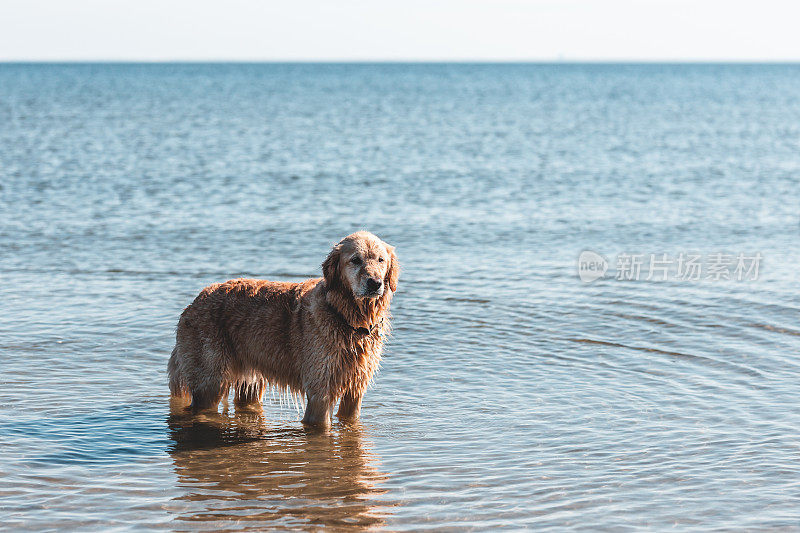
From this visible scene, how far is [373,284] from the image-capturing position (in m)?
7.80

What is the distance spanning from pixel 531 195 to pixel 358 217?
19.8 ft

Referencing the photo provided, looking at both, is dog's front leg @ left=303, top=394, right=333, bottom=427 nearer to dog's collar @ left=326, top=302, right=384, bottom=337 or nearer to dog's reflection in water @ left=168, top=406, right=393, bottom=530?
dog's reflection in water @ left=168, top=406, right=393, bottom=530

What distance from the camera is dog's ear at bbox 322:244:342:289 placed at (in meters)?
8.01

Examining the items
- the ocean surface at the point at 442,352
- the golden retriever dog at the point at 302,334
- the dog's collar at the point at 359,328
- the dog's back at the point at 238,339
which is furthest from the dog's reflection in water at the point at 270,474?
the dog's collar at the point at 359,328

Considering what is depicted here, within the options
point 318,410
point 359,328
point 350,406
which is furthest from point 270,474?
point 359,328

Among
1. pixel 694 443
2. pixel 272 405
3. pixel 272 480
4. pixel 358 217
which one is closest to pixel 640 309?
pixel 694 443

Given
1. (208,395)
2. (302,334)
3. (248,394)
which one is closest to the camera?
(302,334)

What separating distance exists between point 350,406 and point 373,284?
167cm

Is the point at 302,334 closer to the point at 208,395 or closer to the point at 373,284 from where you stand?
the point at 373,284

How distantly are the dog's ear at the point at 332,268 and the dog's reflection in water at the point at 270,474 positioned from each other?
154 cm

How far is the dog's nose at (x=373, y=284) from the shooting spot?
25.6 feet

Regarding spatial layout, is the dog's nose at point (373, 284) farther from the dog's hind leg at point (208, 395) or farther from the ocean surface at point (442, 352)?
the dog's hind leg at point (208, 395)

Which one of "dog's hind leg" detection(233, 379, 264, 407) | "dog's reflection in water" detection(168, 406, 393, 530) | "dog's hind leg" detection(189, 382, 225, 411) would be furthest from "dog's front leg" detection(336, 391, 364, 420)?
"dog's hind leg" detection(189, 382, 225, 411)

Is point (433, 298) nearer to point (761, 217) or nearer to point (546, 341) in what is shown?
point (546, 341)
